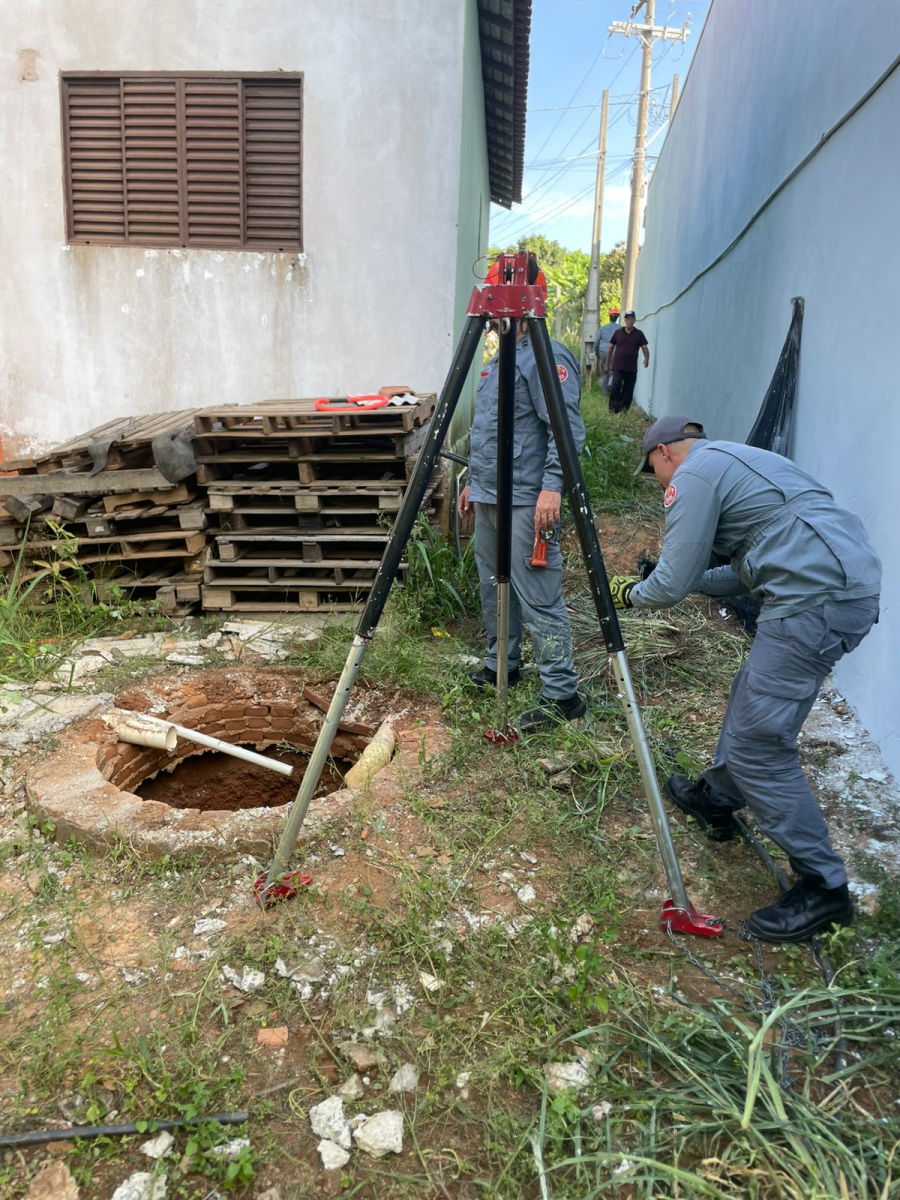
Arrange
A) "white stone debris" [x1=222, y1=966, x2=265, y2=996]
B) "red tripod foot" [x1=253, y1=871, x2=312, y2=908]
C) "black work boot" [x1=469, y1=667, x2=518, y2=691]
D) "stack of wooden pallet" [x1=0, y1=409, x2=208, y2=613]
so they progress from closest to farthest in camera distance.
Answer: "white stone debris" [x1=222, y1=966, x2=265, y2=996] < "red tripod foot" [x1=253, y1=871, x2=312, y2=908] < "black work boot" [x1=469, y1=667, x2=518, y2=691] < "stack of wooden pallet" [x1=0, y1=409, x2=208, y2=613]

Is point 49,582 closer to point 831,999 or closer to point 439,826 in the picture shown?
point 439,826

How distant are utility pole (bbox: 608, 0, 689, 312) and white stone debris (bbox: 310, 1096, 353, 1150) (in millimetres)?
20805

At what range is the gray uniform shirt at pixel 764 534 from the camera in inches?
100

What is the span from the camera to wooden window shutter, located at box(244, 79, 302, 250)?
21.4ft

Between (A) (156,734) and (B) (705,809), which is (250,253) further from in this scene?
(B) (705,809)

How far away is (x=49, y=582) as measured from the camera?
499cm

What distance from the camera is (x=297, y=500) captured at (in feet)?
16.6

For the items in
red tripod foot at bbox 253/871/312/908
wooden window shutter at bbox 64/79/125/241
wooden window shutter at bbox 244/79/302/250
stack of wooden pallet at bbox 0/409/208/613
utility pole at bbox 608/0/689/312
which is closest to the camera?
red tripod foot at bbox 253/871/312/908

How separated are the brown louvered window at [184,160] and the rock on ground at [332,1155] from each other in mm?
6294

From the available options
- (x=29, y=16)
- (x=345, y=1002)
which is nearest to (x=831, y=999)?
(x=345, y=1002)

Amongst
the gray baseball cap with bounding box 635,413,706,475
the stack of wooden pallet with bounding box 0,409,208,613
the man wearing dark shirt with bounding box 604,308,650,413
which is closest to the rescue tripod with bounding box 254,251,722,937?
the gray baseball cap with bounding box 635,413,706,475

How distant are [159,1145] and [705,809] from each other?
81.5 inches

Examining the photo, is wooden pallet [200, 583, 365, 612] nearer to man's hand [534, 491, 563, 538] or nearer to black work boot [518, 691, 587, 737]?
black work boot [518, 691, 587, 737]

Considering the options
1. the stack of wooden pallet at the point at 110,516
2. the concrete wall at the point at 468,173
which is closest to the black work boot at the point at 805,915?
Answer: the stack of wooden pallet at the point at 110,516
